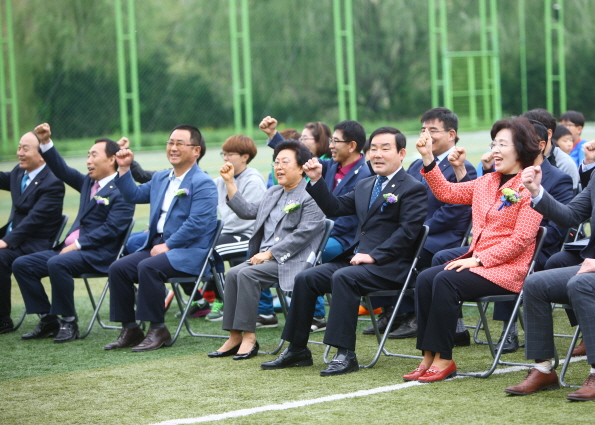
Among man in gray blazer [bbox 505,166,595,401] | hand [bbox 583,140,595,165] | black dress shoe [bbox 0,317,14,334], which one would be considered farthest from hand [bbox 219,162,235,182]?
black dress shoe [bbox 0,317,14,334]

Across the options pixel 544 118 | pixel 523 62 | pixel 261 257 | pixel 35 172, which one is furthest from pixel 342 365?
pixel 523 62

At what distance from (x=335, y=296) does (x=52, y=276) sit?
278 cm

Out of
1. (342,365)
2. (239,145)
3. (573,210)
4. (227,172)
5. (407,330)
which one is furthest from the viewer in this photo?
(239,145)

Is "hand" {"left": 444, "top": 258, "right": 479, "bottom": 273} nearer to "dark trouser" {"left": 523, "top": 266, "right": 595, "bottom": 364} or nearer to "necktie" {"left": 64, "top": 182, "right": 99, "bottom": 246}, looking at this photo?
"dark trouser" {"left": 523, "top": 266, "right": 595, "bottom": 364}

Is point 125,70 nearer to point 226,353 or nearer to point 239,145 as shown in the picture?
point 239,145

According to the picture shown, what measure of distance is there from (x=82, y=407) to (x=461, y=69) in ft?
43.3

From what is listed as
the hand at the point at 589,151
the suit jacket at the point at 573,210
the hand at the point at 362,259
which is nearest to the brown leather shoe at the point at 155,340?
the hand at the point at 362,259

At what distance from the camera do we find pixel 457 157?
570 cm

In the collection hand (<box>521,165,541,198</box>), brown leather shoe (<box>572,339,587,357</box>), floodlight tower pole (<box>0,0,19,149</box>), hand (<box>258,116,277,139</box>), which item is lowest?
brown leather shoe (<box>572,339,587,357</box>)

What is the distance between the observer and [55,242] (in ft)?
24.7

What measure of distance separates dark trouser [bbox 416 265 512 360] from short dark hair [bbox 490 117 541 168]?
79 cm

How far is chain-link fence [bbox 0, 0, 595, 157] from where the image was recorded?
13.6 metres

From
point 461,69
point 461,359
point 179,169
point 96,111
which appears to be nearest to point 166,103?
point 96,111

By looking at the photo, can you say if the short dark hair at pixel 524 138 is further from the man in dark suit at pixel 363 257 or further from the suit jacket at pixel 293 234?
the suit jacket at pixel 293 234
